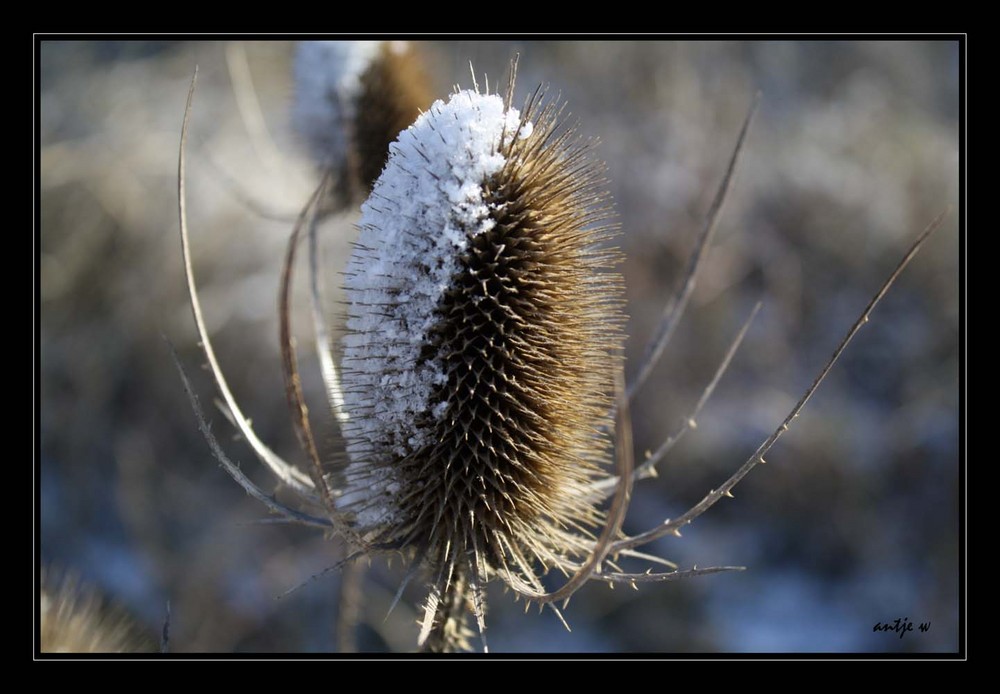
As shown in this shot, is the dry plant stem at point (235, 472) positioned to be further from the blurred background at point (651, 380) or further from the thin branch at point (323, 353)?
the blurred background at point (651, 380)

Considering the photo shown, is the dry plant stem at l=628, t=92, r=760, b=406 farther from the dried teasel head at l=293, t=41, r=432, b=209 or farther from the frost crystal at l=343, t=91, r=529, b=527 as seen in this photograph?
A: the dried teasel head at l=293, t=41, r=432, b=209

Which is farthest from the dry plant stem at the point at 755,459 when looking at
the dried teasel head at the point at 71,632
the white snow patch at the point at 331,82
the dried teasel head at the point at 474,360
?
the white snow patch at the point at 331,82

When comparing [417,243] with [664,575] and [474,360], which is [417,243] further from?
[664,575]

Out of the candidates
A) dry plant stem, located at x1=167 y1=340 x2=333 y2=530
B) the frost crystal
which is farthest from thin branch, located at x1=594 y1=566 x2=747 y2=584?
dry plant stem, located at x1=167 y1=340 x2=333 y2=530
